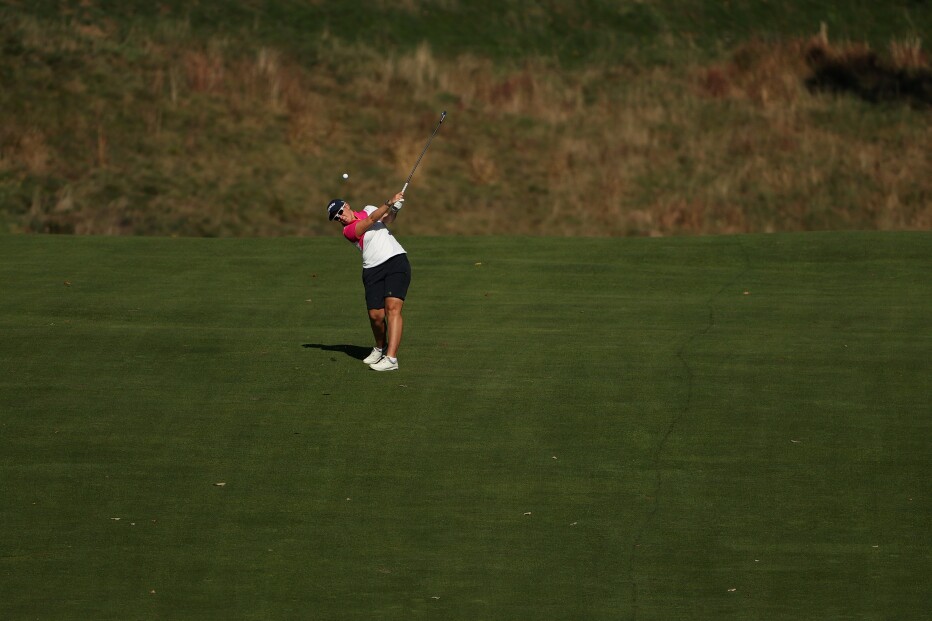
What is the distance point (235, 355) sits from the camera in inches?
637

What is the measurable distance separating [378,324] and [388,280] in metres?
0.53

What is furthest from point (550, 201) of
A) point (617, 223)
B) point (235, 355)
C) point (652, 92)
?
point (235, 355)

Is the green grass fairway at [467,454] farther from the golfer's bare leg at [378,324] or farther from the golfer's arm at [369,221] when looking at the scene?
the golfer's arm at [369,221]

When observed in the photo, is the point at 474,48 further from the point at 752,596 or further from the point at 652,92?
the point at 752,596

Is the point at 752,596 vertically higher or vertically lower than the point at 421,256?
higher

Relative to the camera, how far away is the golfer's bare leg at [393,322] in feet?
49.6

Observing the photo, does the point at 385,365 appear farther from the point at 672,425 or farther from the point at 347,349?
the point at 672,425

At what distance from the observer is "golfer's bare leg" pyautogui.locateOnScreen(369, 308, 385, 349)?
15.3 metres

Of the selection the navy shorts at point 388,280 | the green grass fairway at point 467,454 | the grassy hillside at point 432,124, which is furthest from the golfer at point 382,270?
the grassy hillside at point 432,124

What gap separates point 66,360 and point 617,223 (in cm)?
2065

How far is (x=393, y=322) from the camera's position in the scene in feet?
49.7

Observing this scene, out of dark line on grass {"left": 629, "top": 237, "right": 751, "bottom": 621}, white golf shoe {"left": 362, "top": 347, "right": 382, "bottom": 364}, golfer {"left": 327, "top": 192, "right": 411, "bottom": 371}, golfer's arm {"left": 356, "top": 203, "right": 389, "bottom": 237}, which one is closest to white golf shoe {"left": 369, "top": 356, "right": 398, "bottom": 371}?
golfer {"left": 327, "top": 192, "right": 411, "bottom": 371}

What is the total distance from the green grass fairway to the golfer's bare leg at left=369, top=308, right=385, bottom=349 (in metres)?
0.39

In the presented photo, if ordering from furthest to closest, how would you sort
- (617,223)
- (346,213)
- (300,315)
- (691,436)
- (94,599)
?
(617,223)
(300,315)
(346,213)
(691,436)
(94,599)
